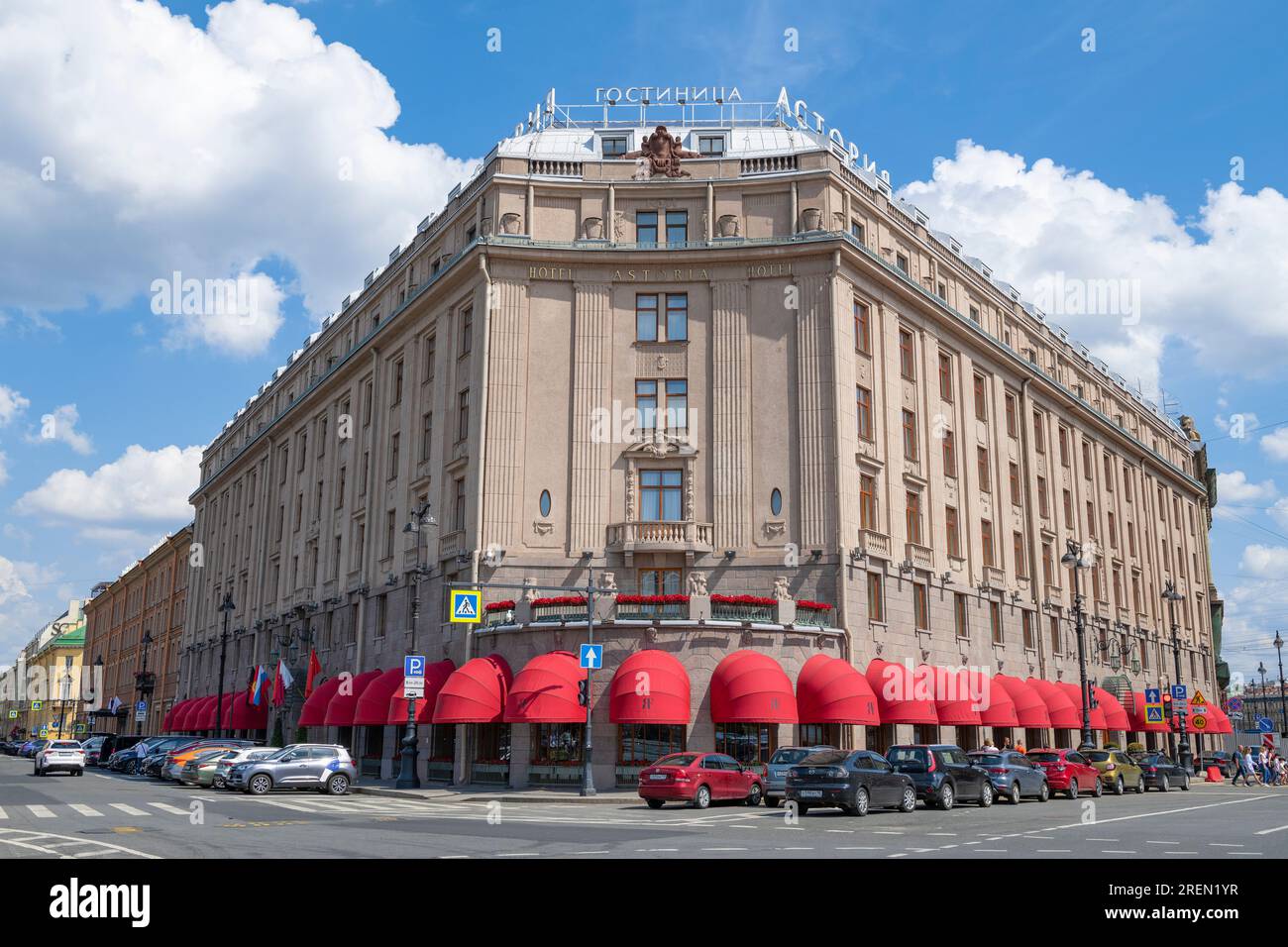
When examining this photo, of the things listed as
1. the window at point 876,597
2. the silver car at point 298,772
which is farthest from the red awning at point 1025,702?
the silver car at point 298,772

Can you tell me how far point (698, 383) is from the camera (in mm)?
42844

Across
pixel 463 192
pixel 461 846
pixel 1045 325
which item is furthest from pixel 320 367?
pixel 461 846

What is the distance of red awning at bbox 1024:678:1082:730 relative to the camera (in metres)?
49.4

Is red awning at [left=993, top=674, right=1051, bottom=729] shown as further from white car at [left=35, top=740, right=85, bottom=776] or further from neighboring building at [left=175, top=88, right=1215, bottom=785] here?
white car at [left=35, top=740, right=85, bottom=776]

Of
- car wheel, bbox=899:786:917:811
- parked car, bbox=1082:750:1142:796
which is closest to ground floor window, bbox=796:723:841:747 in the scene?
parked car, bbox=1082:750:1142:796

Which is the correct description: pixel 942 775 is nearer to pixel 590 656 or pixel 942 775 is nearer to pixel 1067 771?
pixel 1067 771

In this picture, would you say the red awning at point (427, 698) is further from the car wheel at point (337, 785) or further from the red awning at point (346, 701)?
the red awning at point (346, 701)

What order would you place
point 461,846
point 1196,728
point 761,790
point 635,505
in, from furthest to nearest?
point 1196,728 < point 635,505 < point 761,790 < point 461,846

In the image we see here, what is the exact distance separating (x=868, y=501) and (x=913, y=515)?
4080 millimetres

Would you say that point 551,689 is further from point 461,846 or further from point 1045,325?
point 1045,325

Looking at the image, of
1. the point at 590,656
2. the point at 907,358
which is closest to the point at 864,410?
the point at 907,358

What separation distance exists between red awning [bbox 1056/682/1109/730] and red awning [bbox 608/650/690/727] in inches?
977

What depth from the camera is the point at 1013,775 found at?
31062 mm
